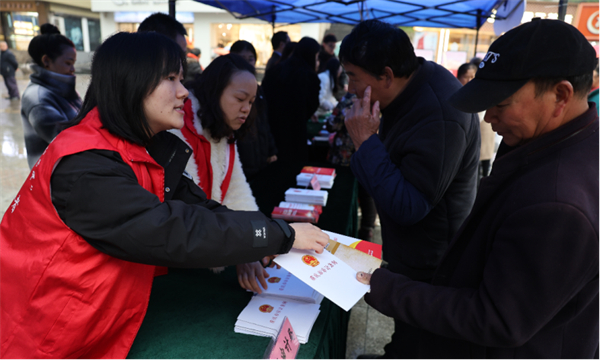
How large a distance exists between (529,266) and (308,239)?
583 mm

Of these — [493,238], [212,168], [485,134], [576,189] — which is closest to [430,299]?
[493,238]

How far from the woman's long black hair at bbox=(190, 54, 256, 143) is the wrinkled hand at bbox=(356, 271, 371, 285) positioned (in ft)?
3.37

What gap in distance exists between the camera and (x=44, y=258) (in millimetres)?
926

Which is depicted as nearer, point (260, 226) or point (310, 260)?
point (260, 226)

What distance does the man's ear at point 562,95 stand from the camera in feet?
2.78

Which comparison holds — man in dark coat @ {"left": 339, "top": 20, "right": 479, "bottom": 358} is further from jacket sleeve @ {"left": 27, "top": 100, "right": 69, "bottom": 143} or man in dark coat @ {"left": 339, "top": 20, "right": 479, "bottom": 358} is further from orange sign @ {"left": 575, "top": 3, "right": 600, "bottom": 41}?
orange sign @ {"left": 575, "top": 3, "right": 600, "bottom": 41}

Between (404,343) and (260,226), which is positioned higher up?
(260,226)

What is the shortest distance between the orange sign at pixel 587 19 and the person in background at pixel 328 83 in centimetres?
342

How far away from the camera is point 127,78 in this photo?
1019 mm

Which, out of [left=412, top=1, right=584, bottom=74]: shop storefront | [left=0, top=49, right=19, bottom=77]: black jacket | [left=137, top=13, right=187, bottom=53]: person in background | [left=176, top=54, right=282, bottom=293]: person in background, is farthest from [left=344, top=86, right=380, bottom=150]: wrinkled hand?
[left=0, top=49, right=19, bottom=77]: black jacket

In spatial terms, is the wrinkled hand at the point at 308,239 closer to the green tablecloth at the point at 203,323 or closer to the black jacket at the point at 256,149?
the green tablecloth at the point at 203,323

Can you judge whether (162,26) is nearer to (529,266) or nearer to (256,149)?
(256,149)

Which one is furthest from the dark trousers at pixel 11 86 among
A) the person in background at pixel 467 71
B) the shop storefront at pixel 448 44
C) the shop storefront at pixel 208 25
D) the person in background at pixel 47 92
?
the person in background at pixel 467 71

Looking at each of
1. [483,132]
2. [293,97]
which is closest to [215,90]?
[293,97]
